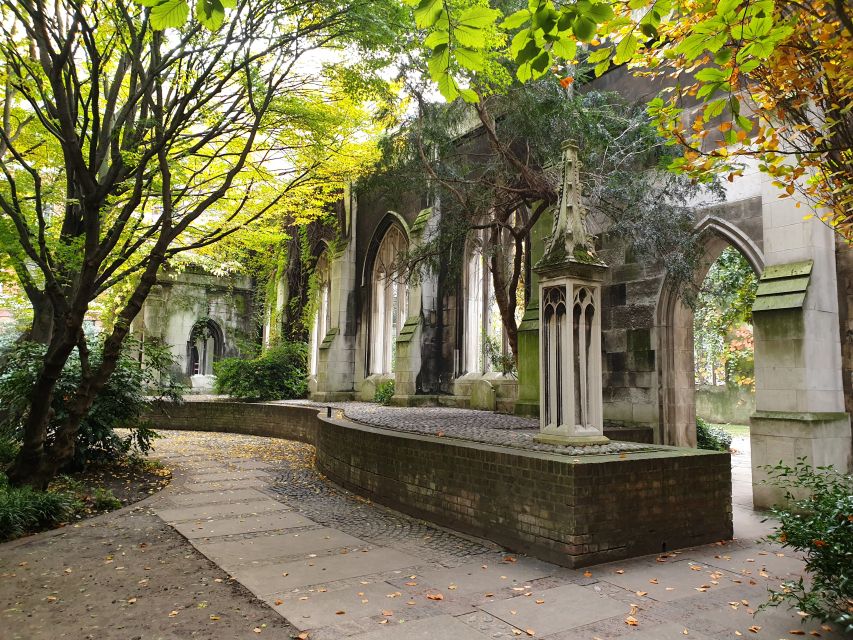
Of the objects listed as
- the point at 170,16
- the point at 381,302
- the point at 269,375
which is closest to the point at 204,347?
the point at 269,375

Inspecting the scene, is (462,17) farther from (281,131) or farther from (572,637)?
(281,131)

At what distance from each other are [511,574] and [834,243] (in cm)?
577

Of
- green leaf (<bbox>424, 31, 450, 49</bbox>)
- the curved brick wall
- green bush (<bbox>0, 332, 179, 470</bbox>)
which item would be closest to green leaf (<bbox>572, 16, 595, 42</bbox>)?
green leaf (<bbox>424, 31, 450, 49</bbox>)

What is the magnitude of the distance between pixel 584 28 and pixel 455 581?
3.77m

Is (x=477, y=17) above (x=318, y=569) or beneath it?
above

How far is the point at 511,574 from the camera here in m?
4.74

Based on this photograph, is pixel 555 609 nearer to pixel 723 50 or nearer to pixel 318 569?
pixel 318 569

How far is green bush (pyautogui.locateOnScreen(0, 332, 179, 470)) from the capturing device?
8.61 meters

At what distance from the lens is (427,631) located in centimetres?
363

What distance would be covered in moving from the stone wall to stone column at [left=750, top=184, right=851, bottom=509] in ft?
51.1

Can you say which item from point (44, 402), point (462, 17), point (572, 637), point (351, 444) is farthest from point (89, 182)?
point (572, 637)

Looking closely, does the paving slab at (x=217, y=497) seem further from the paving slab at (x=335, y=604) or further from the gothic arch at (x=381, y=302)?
the gothic arch at (x=381, y=302)

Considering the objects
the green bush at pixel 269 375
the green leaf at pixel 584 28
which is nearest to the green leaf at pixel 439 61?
the green leaf at pixel 584 28

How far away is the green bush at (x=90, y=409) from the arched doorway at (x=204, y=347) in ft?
46.2
